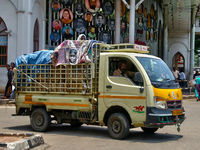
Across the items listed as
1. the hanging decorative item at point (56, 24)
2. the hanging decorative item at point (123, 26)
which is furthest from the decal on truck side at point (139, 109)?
the hanging decorative item at point (123, 26)

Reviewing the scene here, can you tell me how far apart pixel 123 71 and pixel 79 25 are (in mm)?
14889

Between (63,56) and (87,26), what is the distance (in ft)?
46.7

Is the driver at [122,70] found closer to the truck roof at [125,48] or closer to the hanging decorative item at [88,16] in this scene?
the truck roof at [125,48]

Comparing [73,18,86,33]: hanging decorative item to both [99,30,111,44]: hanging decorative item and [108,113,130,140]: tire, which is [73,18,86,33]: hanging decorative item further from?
[108,113,130,140]: tire

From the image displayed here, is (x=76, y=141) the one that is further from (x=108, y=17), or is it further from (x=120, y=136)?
(x=108, y=17)

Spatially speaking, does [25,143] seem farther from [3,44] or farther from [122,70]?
[3,44]

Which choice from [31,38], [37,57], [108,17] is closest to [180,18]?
[108,17]

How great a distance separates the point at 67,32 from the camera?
22.6 meters

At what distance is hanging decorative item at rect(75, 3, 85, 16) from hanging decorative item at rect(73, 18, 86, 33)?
395mm

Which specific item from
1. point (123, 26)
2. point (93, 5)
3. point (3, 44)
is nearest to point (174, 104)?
point (3, 44)

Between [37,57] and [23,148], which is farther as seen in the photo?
[37,57]

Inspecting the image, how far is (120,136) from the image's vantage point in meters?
7.89

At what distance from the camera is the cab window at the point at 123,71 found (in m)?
7.96

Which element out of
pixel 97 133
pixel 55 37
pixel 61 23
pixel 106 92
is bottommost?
pixel 97 133
